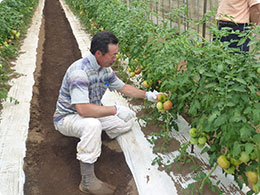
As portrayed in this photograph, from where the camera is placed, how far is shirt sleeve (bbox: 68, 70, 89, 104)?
1.79m

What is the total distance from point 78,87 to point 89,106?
147 mm

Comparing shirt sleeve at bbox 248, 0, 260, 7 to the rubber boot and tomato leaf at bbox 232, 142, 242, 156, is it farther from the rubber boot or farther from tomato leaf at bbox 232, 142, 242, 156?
the rubber boot

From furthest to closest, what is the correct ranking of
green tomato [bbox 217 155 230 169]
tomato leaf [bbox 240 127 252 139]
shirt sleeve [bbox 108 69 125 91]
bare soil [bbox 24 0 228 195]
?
shirt sleeve [bbox 108 69 125 91] → bare soil [bbox 24 0 228 195] → green tomato [bbox 217 155 230 169] → tomato leaf [bbox 240 127 252 139]

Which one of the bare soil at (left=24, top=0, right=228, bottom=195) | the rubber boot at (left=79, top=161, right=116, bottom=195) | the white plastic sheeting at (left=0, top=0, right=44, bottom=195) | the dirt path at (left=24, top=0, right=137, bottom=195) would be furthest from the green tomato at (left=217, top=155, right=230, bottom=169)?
the white plastic sheeting at (left=0, top=0, right=44, bottom=195)

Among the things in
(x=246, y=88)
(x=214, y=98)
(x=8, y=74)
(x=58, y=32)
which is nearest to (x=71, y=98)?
(x=214, y=98)

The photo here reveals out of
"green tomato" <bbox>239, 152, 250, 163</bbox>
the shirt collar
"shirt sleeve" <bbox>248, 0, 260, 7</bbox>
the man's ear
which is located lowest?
"green tomato" <bbox>239, 152, 250, 163</bbox>

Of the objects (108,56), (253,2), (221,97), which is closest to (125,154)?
(108,56)

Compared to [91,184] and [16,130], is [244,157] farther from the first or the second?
[16,130]

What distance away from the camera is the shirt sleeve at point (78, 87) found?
1789 millimetres

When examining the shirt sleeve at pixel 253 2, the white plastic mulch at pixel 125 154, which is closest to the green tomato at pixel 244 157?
the white plastic mulch at pixel 125 154

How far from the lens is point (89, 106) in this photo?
1831mm

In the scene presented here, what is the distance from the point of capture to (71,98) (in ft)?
5.98

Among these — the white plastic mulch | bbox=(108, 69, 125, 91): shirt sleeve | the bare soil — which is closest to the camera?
the white plastic mulch

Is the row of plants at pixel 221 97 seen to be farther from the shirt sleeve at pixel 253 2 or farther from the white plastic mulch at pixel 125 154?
the shirt sleeve at pixel 253 2
